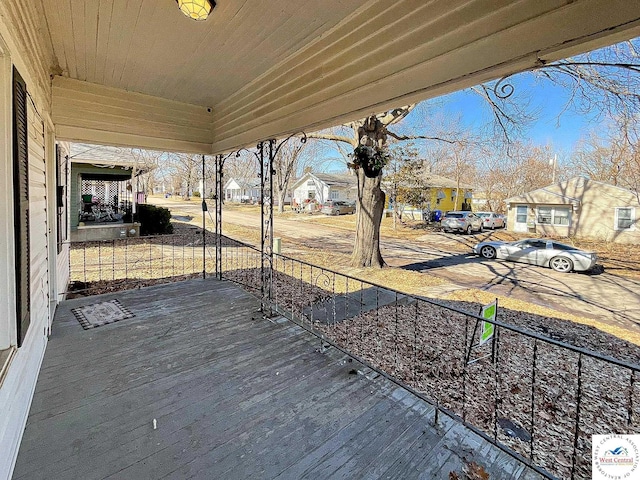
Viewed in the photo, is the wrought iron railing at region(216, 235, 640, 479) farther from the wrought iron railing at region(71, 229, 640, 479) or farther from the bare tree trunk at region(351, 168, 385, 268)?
the bare tree trunk at region(351, 168, 385, 268)

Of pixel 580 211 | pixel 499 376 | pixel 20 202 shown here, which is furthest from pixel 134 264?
pixel 580 211

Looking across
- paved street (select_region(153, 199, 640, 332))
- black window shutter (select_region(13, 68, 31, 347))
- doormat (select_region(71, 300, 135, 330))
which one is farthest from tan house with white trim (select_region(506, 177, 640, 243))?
black window shutter (select_region(13, 68, 31, 347))

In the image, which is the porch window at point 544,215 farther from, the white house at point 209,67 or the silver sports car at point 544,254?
the white house at point 209,67

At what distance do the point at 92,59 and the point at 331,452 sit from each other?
13.9 feet

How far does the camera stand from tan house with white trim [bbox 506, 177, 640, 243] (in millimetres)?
14562

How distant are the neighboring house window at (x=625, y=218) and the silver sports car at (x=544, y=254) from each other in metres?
7.38

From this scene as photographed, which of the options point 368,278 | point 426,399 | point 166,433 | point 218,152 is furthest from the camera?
point 368,278

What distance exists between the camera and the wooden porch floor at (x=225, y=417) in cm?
185

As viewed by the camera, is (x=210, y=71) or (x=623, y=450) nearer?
(x=623, y=450)

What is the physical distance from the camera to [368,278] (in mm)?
7746

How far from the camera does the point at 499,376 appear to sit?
378 cm

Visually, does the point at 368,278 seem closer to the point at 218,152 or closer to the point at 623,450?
the point at 218,152

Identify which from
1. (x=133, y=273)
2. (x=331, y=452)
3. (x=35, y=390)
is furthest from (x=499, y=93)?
(x=133, y=273)

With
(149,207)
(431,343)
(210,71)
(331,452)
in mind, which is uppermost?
(210,71)
